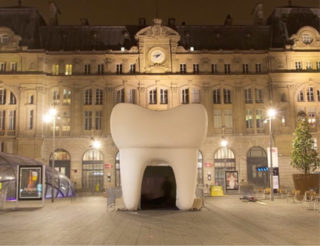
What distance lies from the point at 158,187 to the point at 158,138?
5.57m

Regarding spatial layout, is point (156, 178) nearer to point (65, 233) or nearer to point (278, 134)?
point (65, 233)

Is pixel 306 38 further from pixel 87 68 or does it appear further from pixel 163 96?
pixel 87 68

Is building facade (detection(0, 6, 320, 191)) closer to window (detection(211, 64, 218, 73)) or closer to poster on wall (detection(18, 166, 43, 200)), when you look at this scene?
window (detection(211, 64, 218, 73))

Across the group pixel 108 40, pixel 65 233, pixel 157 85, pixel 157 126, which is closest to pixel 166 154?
pixel 157 126

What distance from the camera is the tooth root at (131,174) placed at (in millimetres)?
26328

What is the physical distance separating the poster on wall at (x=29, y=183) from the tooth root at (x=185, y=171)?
1201 centimetres

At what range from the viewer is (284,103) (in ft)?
206

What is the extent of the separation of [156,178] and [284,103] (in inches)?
1499

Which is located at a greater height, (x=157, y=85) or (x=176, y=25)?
(x=176, y=25)

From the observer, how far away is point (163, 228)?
19516mm

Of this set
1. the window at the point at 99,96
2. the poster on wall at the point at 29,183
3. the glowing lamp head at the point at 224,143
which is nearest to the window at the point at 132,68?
the window at the point at 99,96

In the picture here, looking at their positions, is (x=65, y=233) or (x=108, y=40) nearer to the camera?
(x=65, y=233)

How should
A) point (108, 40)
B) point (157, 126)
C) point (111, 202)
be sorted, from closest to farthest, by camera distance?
point (157, 126) < point (111, 202) < point (108, 40)

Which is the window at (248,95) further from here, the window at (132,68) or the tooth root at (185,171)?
the tooth root at (185,171)
